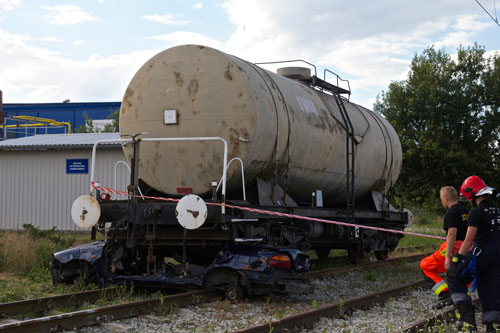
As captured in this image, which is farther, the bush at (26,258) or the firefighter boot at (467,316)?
the bush at (26,258)

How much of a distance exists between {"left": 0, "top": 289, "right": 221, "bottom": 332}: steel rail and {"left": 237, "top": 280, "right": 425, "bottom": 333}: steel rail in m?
1.66

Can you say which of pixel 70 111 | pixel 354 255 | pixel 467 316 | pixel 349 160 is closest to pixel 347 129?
pixel 349 160

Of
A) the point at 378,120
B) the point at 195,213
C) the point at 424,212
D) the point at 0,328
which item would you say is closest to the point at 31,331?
the point at 0,328

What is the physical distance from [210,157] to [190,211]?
3.89 ft

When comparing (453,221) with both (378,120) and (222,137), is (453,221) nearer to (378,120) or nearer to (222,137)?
(222,137)

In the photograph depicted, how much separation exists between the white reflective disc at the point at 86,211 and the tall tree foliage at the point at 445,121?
22.5 metres

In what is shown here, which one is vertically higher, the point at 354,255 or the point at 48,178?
the point at 48,178

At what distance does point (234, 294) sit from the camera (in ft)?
25.9

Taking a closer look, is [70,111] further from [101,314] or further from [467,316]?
[467,316]

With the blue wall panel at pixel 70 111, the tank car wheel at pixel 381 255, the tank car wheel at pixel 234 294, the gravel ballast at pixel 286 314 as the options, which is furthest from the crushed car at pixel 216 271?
the blue wall panel at pixel 70 111

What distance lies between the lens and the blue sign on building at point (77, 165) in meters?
20.2

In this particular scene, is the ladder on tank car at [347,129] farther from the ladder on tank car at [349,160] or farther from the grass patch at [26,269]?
the grass patch at [26,269]

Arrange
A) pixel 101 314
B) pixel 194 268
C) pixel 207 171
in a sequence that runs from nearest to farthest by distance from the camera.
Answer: pixel 101 314
pixel 194 268
pixel 207 171

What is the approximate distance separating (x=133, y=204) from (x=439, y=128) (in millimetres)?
23985
